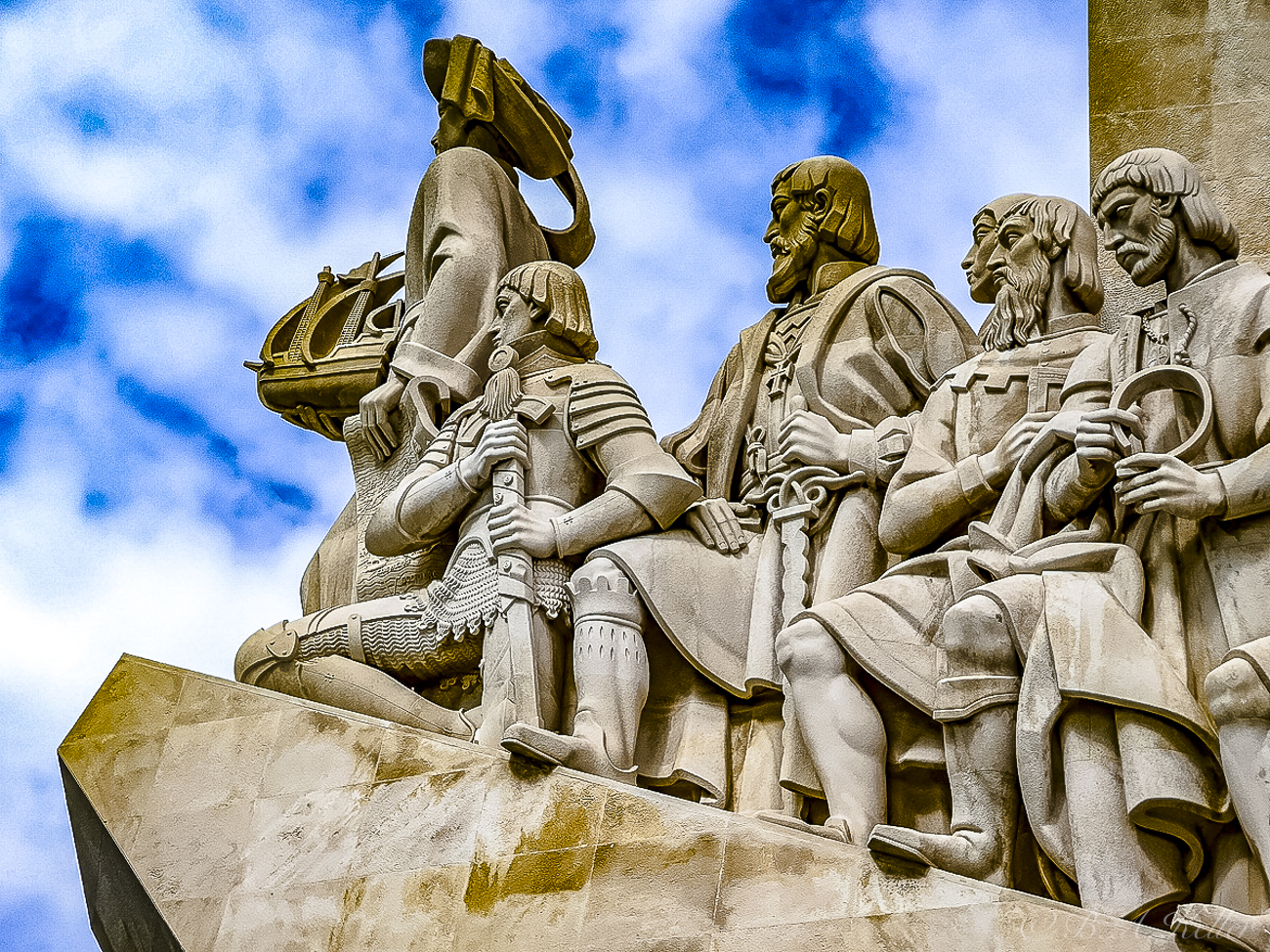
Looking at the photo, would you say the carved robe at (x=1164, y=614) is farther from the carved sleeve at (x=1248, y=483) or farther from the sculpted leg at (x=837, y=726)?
the sculpted leg at (x=837, y=726)

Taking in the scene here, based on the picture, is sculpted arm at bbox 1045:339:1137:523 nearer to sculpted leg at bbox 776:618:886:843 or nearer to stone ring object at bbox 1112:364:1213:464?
stone ring object at bbox 1112:364:1213:464

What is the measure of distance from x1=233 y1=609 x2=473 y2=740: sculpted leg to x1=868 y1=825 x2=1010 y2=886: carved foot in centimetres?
211

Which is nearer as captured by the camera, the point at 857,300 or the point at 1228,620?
the point at 1228,620

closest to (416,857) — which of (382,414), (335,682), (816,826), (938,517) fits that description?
(816,826)

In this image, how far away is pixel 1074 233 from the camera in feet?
27.1

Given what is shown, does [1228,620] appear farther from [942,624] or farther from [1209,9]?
[1209,9]

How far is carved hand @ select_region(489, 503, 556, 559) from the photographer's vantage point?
838 centimetres

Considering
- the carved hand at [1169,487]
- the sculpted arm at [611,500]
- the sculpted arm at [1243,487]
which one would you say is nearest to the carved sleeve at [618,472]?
the sculpted arm at [611,500]

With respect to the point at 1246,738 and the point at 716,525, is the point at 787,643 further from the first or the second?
the point at 1246,738

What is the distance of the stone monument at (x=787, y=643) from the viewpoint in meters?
6.69

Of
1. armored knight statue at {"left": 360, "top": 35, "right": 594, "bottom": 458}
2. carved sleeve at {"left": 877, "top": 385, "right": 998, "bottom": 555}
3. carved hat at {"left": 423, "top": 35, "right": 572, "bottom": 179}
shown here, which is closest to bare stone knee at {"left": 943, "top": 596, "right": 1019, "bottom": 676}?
carved sleeve at {"left": 877, "top": 385, "right": 998, "bottom": 555}

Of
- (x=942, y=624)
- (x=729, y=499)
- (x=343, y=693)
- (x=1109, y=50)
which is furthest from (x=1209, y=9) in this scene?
(x=343, y=693)

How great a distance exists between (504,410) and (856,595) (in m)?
1.84

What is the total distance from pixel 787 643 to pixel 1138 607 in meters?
1.21
